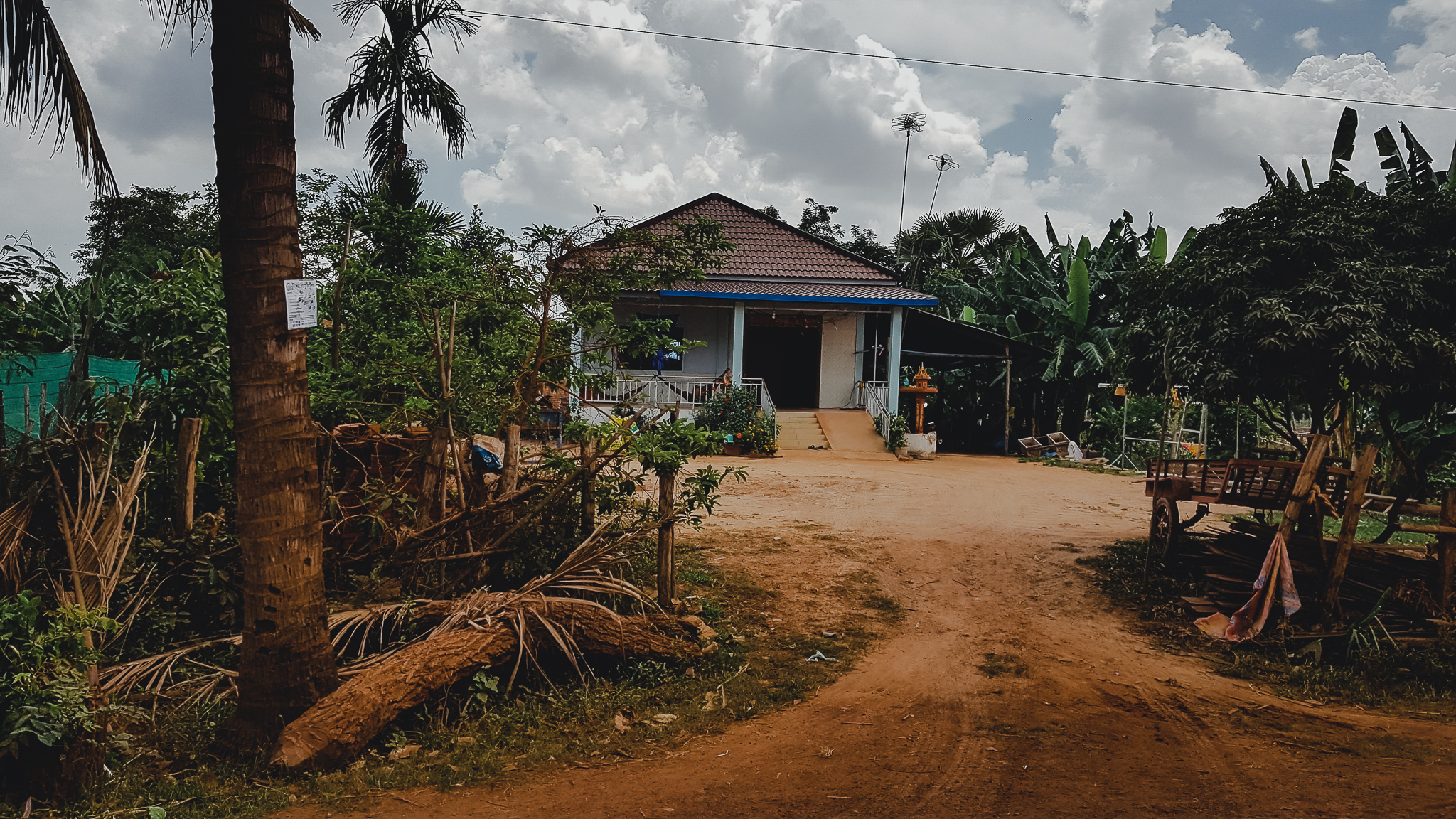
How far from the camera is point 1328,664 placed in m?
6.55

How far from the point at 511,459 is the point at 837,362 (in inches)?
617

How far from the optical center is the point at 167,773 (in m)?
Result: 4.10

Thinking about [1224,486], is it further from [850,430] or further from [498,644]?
[850,430]

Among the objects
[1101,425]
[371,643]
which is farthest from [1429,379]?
[1101,425]

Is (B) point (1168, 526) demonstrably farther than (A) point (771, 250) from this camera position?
No

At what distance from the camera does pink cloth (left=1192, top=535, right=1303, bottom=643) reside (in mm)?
6926

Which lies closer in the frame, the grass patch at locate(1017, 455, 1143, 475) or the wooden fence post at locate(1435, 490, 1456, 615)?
the wooden fence post at locate(1435, 490, 1456, 615)

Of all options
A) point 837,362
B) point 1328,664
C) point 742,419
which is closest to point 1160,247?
point 837,362

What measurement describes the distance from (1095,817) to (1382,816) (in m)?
1.28

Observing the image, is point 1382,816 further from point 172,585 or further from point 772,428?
point 772,428

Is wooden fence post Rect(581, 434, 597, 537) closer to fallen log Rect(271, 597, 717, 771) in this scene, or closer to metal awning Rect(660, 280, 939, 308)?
fallen log Rect(271, 597, 717, 771)

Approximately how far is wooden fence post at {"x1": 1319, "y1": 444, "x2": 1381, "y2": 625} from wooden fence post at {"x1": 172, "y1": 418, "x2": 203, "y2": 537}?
8.08m

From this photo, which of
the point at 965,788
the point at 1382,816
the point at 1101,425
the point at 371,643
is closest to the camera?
the point at 1382,816

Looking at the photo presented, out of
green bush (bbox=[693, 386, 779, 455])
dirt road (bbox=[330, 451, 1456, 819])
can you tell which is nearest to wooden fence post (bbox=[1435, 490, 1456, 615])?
dirt road (bbox=[330, 451, 1456, 819])
